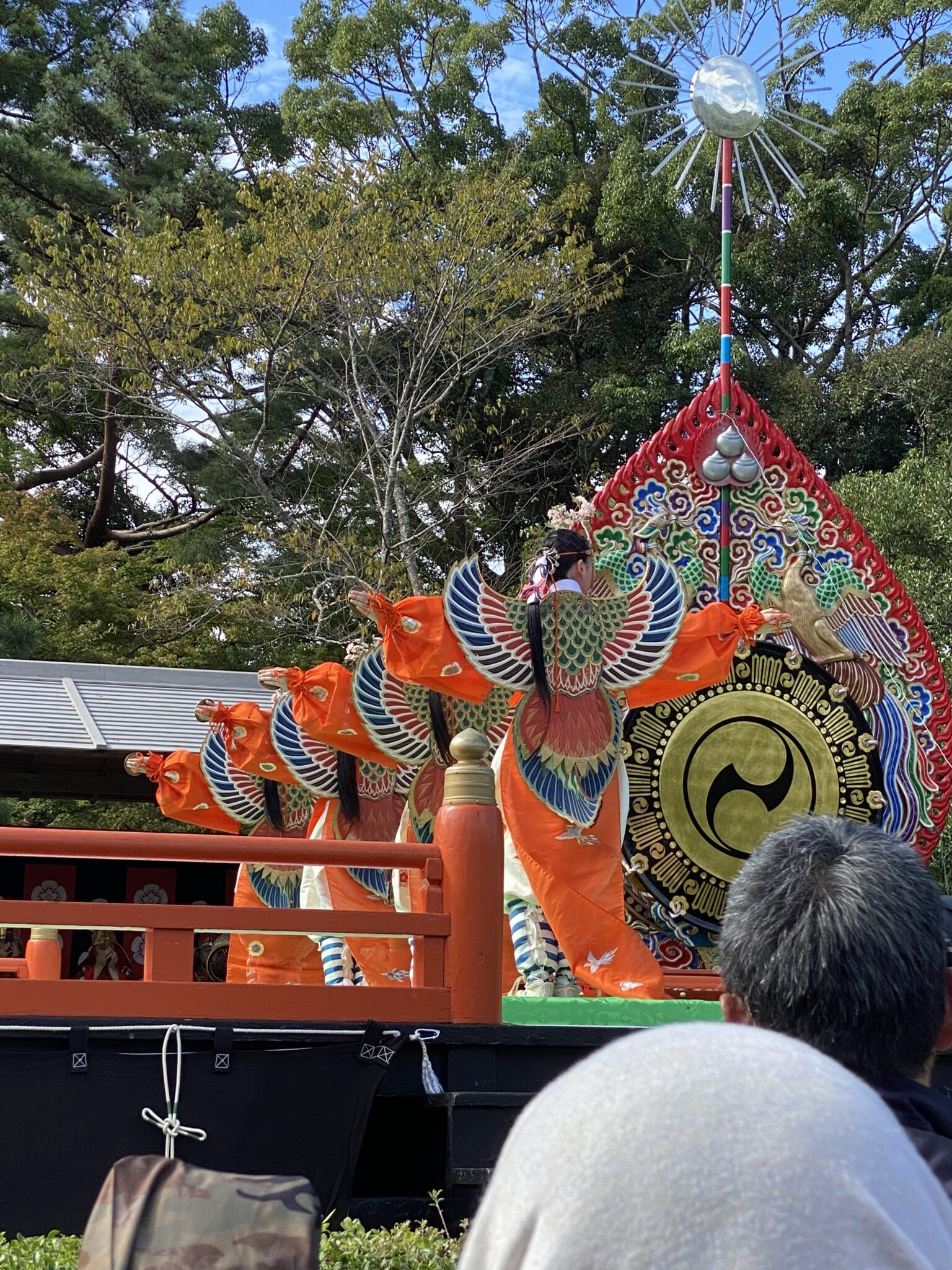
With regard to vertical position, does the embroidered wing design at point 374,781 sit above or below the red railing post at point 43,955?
above

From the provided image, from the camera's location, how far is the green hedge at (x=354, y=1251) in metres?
3.25

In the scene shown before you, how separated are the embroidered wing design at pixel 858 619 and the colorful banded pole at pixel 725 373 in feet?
1.64

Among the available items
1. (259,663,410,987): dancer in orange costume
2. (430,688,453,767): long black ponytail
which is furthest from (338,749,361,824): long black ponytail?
(430,688,453,767): long black ponytail

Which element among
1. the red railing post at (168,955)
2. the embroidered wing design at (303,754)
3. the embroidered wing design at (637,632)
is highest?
the embroidered wing design at (637,632)

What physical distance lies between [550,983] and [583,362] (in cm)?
1597

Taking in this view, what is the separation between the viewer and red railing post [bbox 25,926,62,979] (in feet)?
24.3

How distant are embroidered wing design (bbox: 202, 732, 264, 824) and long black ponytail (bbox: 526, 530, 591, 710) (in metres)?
2.52

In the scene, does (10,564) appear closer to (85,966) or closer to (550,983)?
(85,966)

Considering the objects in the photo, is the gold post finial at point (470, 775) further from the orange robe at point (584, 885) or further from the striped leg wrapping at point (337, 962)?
the striped leg wrapping at point (337, 962)

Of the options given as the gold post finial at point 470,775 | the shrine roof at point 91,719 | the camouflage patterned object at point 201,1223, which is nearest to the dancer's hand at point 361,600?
the gold post finial at point 470,775

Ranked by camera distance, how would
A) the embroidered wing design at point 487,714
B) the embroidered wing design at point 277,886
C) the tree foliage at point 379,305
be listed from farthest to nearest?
the tree foliage at point 379,305 → the embroidered wing design at point 277,886 → the embroidered wing design at point 487,714

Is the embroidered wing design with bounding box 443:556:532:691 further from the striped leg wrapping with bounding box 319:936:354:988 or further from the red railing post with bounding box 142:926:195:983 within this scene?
the red railing post with bounding box 142:926:195:983

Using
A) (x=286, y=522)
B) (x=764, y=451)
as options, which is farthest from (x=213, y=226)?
(x=764, y=451)

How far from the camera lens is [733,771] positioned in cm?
730
